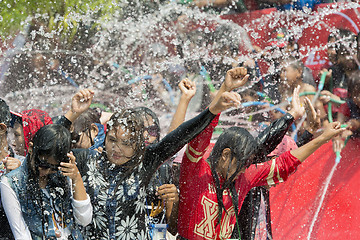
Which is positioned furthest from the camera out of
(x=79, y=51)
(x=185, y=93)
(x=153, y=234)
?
(x=79, y=51)

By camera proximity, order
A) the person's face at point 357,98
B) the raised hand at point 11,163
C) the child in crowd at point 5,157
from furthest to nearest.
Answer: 1. the person's face at point 357,98
2. the raised hand at point 11,163
3. the child in crowd at point 5,157

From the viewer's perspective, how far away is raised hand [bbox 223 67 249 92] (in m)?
2.98

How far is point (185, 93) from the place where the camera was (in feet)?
10.8

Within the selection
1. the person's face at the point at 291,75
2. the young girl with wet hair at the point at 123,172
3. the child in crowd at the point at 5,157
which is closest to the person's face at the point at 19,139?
the child in crowd at the point at 5,157

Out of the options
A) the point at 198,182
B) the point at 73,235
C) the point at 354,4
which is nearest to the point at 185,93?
the point at 198,182

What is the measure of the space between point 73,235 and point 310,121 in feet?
7.68

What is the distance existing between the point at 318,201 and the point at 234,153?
1949mm

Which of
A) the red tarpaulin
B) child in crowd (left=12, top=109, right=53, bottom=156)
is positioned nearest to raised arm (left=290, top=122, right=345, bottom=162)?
the red tarpaulin

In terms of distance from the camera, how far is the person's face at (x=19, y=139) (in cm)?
353

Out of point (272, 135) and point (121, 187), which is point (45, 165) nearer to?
point (121, 187)

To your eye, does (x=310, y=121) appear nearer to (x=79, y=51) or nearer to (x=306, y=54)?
(x=306, y=54)

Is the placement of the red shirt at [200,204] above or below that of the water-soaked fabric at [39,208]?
below

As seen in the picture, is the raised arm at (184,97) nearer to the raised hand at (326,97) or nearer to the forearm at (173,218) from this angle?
the forearm at (173,218)

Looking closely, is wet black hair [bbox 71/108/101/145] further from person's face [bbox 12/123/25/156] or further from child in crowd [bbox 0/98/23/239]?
child in crowd [bbox 0/98/23/239]
